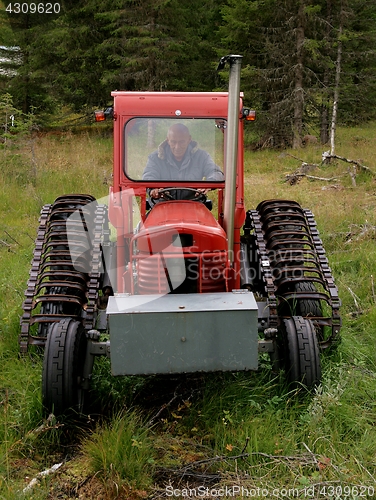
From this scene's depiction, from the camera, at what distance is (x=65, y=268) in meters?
4.74

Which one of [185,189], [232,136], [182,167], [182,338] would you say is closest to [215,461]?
[182,338]

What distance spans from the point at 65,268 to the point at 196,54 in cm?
1745

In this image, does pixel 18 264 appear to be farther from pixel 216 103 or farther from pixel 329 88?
pixel 329 88

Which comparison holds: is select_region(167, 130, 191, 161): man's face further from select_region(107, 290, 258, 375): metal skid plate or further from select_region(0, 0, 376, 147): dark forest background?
select_region(0, 0, 376, 147): dark forest background

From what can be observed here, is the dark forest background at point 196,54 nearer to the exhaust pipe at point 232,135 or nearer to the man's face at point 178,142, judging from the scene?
the man's face at point 178,142

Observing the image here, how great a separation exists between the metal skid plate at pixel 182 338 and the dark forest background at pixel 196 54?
583 inches

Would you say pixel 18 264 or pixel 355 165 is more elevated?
pixel 355 165

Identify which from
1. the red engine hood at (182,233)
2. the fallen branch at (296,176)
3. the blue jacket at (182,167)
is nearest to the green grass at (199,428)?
the red engine hood at (182,233)

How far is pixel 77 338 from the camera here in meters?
3.64

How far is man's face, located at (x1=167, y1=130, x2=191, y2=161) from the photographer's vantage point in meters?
4.54

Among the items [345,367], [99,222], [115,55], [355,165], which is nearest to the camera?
[345,367]

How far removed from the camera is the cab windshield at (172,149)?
4531 millimetres

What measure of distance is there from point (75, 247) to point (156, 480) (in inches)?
90.0

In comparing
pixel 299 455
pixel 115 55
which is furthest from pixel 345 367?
pixel 115 55
